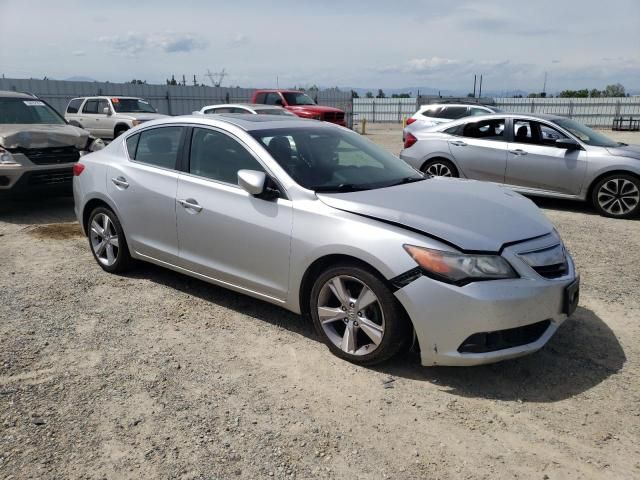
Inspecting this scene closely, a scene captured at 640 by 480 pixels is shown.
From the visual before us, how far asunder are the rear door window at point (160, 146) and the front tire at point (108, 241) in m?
0.70

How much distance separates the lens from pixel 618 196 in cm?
812

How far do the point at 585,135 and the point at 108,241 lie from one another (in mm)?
7277

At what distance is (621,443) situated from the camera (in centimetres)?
288

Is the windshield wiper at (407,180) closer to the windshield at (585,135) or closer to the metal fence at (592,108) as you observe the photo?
the windshield at (585,135)

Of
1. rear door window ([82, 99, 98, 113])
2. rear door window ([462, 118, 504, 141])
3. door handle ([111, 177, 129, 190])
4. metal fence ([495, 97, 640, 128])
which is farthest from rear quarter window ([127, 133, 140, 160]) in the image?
metal fence ([495, 97, 640, 128])

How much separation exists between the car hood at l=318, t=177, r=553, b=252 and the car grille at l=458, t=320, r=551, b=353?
1.67 ft

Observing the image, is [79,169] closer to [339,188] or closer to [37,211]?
[339,188]

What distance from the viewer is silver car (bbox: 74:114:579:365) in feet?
10.7

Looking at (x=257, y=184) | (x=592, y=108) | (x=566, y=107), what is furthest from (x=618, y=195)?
(x=566, y=107)

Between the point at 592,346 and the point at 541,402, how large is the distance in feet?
3.24

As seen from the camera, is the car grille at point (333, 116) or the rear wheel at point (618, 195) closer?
the rear wheel at point (618, 195)

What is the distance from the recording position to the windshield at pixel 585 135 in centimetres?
848

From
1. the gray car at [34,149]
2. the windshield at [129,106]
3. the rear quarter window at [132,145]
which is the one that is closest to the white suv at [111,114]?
the windshield at [129,106]

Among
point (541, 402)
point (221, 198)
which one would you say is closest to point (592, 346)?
point (541, 402)
